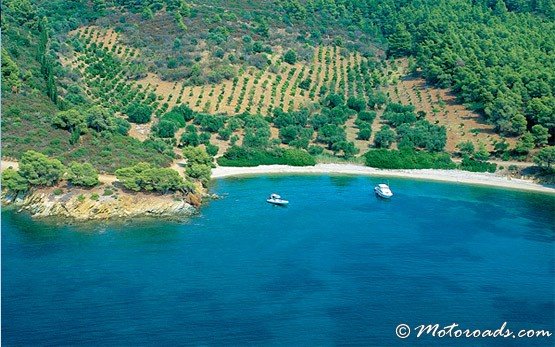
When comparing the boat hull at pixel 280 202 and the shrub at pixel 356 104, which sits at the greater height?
the shrub at pixel 356 104

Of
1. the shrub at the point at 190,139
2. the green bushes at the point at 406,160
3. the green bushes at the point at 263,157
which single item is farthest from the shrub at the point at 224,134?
the green bushes at the point at 406,160

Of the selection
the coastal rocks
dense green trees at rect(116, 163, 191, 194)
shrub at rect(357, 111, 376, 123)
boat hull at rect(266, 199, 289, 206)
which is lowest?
the coastal rocks

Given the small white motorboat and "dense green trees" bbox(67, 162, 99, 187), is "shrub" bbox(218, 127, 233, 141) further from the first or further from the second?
"dense green trees" bbox(67, 162, 99, 187)

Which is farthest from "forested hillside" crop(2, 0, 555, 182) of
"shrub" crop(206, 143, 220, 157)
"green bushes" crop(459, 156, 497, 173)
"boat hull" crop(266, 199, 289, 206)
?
"boat hull" crop(266, 199, 289, 206)

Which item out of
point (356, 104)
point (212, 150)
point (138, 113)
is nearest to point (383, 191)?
point (212, 150)

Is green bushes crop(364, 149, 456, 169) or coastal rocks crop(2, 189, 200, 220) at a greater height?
green bushes crop(364, 149, 456, 169)

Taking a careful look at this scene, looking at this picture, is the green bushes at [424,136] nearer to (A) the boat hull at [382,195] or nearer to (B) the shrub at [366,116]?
(B) the shrub at [366,116]

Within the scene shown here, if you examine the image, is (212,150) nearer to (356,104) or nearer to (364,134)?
(364,134)
